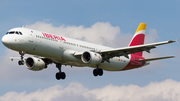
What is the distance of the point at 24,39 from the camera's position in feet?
116

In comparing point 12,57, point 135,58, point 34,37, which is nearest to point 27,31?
point 34,37

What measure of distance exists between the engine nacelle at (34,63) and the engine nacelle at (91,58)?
6.49 meters

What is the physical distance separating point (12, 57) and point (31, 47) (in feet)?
41.8

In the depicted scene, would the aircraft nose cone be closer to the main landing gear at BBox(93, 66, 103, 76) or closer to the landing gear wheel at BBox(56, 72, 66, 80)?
the landing gear wheel at BBox(56, 72, 66, 80)

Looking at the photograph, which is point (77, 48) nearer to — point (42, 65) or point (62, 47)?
point (62, 47)

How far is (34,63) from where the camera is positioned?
41.5 metres

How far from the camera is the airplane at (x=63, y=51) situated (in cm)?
3566

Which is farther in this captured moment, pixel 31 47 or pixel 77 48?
pixel 77 48

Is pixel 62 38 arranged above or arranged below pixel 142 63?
above

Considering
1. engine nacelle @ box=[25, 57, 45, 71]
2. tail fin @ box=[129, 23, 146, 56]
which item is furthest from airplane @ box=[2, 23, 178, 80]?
tail fin @ box=[129, 23, 146, 56]

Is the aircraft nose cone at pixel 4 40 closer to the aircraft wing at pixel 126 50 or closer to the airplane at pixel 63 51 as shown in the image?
the airplane at pixel 63 51

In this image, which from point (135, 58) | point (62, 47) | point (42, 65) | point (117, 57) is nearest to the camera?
point (62, 47)

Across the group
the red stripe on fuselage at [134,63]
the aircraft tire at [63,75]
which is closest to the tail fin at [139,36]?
the red stripe on fuselage at [134,63]

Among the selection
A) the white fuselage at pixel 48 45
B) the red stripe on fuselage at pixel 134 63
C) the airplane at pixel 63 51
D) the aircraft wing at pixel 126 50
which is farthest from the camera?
the red stripe on fuselage at pixel 134 63
